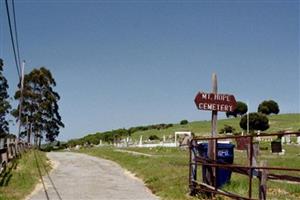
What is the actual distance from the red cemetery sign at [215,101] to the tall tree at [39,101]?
5924cm

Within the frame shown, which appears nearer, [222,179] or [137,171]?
[222,179]

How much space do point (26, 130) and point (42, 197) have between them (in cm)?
6028

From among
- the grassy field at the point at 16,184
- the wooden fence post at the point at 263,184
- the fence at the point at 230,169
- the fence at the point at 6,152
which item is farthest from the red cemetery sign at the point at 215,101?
the fence at the point at 6,152

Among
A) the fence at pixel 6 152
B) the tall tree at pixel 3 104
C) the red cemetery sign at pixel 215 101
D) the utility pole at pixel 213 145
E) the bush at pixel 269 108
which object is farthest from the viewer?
the bush at pixel 269 108

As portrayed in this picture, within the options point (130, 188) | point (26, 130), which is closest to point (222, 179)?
point (130, 188)

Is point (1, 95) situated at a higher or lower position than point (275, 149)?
higher

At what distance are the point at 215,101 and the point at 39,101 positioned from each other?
202 feet

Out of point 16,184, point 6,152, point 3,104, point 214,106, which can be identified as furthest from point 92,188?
point 3,104

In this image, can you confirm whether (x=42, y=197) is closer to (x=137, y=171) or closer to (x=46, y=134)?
(x=137, y=171)

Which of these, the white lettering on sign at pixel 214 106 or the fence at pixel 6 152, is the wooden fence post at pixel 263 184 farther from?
the fence at pixel 6 152

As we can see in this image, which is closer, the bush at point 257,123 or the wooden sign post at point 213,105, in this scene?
the wooden sign post at point 213,105

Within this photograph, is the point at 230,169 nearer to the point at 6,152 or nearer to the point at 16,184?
the point at 16,184

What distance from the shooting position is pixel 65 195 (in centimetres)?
1277

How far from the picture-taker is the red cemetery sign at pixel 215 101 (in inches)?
493
